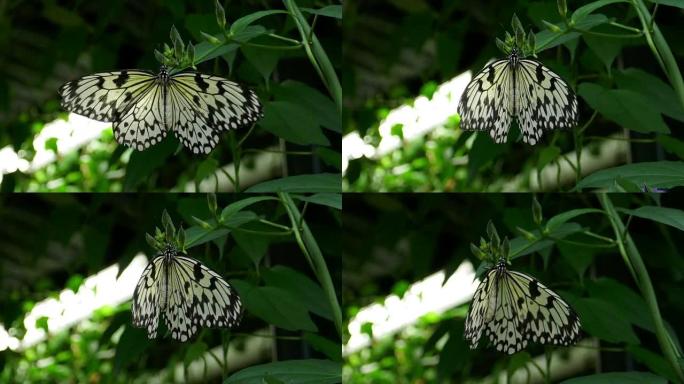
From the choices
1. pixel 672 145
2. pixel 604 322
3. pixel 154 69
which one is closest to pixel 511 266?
pixel 604 322

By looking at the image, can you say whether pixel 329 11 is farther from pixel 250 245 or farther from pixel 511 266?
pixel 511 266

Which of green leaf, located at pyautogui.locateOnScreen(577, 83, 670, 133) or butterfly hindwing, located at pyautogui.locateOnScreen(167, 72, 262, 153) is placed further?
green leaf, located at pyautogui.locateOnScreen(577, 83, 670, 133)

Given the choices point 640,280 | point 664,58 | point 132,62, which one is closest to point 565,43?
point 664,58

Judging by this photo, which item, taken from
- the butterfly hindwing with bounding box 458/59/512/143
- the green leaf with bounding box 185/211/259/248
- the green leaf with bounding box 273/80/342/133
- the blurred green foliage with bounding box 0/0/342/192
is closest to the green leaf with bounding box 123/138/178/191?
the blurred green foliage with bounding box 0/0/342/192

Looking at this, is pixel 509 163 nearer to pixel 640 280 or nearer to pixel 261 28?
pixel 640 280

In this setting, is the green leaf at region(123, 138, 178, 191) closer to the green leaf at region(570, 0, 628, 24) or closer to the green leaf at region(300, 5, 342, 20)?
the green leaf at region(300, 5, 342, 20)

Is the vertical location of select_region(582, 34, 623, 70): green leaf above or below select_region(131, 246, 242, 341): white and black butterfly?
above
